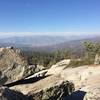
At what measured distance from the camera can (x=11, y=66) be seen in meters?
23.9

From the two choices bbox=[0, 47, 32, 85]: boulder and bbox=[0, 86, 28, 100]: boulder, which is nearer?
bbox=[0, 86, 28, 100]: boulder

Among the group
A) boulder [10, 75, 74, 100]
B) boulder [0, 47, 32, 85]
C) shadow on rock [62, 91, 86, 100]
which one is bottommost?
shadow on rock [62, 91, 86, 100]

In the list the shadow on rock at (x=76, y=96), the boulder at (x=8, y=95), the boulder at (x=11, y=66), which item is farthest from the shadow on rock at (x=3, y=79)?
the boulder at (x=8, y=95)

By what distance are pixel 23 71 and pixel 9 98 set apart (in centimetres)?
808

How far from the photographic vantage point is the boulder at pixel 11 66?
23.8 meters

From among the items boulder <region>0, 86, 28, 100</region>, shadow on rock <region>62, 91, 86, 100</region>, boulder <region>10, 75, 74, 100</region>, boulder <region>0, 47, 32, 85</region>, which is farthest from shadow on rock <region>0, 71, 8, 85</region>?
boulder <region>0, 86, 28, 100</region>

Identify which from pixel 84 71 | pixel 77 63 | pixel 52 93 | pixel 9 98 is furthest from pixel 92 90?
pixel 77 63

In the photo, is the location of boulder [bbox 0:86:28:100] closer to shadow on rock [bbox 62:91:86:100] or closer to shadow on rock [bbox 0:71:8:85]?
shadow on rock [bbox 0:71:8:85]

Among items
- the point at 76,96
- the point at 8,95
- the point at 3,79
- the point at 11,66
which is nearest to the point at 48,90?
the point at 76,96

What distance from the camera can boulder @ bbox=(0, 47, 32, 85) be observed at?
23.8 metres

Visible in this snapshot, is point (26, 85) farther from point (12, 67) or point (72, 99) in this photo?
point (72, 99)

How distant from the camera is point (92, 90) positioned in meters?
18.0

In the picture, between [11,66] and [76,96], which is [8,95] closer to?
[11,66]

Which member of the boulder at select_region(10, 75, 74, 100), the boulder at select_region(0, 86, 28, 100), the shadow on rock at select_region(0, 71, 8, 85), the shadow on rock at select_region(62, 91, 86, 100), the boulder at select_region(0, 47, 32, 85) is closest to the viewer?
the boulder at select_region(0, 86, 28, 100)
